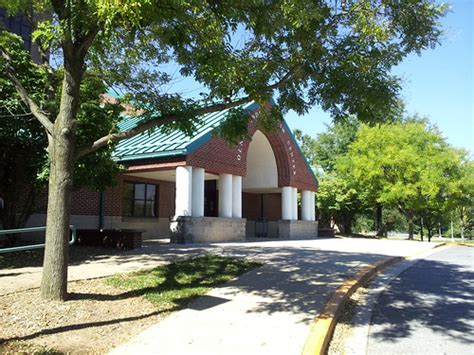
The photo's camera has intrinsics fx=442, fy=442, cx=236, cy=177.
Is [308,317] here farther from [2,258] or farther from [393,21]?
[2,258]

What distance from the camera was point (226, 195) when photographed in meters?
18.8

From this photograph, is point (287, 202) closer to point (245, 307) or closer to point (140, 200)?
point (140, 200)

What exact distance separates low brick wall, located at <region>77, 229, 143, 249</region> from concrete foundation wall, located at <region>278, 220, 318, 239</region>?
11.3 meters

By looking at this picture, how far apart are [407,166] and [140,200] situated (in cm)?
1730

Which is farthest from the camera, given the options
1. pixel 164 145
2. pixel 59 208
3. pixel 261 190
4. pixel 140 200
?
pixel 261 190

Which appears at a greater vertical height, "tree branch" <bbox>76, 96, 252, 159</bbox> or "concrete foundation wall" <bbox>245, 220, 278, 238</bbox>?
"tree branch" <bbox>76, 96, 252, 159</bbox>

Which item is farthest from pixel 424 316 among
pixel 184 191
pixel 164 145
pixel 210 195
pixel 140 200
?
pixel 210 195

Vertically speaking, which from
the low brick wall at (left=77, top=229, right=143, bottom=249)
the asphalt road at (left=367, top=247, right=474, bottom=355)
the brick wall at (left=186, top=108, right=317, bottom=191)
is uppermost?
the brick wall at (left=186, top=108, right=317, bottom=191)

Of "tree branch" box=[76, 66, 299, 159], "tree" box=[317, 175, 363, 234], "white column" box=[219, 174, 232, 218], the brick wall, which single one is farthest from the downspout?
"tree" box=[317, 175, 363, 234]

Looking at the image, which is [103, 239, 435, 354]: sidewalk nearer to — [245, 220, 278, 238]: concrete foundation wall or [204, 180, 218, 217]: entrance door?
[204, 180, 218, 217]: entrance door

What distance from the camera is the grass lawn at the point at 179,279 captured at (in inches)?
280

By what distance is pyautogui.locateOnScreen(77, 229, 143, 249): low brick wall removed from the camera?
43.0ft

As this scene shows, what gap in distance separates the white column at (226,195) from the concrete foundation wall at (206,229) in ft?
1.75

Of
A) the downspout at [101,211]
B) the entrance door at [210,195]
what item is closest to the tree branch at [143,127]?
the downspout at [101,211]
